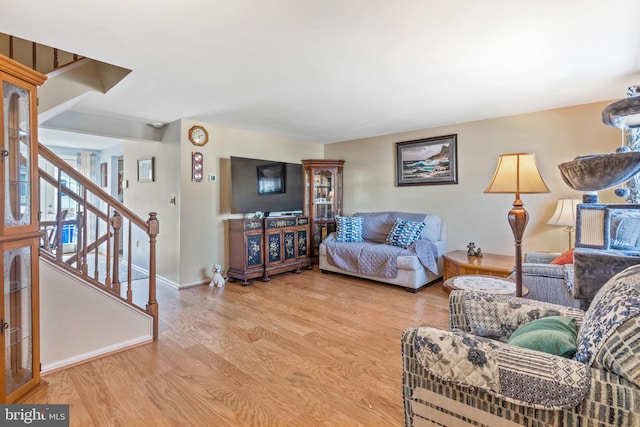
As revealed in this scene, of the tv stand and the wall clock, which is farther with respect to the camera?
the tv stand

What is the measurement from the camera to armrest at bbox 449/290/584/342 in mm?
1457

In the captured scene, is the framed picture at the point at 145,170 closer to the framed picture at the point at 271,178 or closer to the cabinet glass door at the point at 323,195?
the framed picture at the point at 271,178

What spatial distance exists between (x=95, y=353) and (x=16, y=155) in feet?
4.66

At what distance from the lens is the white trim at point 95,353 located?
2066 millimetres

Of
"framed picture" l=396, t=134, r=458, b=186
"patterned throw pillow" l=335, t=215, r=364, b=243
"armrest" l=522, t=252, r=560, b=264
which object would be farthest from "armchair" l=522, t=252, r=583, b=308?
"patterned throw pillow" l=335, t=215, r=364, b=243

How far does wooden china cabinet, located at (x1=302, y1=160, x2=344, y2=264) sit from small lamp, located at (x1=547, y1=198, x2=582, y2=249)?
3037 millimetres

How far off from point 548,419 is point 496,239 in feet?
11.5

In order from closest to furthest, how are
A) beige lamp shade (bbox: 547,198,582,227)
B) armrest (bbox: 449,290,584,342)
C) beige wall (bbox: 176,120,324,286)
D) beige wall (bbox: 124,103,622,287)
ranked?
armrest (bbox: 449,290,584,342)
beige lamp shade (bbox: 547,198,582,227)
beige wall (bbox: 124,103,622,287)
beige wall (bbox: 176,120,324,286)

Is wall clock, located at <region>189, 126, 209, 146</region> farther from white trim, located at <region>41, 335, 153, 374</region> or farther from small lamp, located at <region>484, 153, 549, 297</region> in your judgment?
small lamp, located at <region>484, 153, 549, 297</region>

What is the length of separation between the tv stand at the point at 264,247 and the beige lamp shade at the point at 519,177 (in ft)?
9.89

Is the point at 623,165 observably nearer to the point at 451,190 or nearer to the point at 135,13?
the point at 135,13

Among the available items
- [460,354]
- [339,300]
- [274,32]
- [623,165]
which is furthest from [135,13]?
[339,300]

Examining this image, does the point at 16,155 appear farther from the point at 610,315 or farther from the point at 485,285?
the point at 485,285

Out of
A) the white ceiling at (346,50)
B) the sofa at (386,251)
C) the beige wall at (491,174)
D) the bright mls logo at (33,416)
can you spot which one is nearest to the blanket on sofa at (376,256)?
the sofa at (386,251)
